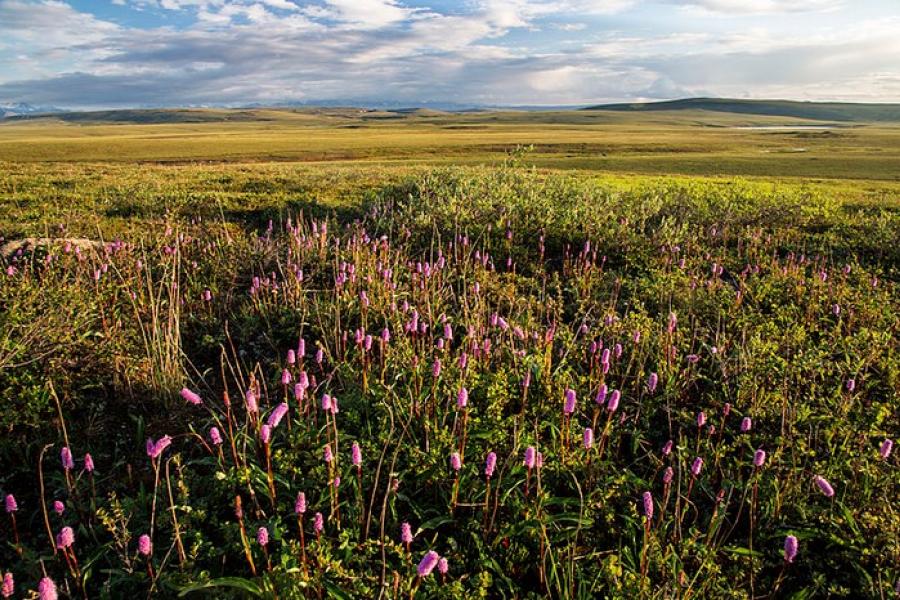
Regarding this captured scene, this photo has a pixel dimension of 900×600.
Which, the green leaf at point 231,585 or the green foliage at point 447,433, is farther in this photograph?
the green foliage at point 447,433

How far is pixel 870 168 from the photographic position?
1145 inches

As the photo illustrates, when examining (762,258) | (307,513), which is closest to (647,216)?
(762,258)

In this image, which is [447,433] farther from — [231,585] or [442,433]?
[231,585]

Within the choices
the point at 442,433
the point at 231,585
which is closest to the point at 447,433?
the point at 442,433

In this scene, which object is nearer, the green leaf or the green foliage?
the green leaf

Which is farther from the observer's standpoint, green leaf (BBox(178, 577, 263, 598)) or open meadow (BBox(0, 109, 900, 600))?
open meadow (BBox(0, 109, 900, 600))

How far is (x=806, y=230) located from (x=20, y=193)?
18.8m

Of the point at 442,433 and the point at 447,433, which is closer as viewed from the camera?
the point at 442,433

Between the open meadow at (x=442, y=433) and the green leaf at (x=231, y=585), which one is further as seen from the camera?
the open meadow at (x=442, y=433)

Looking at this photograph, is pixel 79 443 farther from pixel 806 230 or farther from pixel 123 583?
pixel 806 230

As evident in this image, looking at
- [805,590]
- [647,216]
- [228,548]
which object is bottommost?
[805,590]

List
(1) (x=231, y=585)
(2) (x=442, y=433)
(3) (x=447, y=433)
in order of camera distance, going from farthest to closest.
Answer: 1. (3) (x=447, y=433)
2. (2) (x=442, y=433)
3. (1) (x=231, y=585)

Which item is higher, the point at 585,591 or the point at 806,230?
the point at 806,230

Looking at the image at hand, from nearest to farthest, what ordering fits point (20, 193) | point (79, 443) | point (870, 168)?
point (79, 443) → point (20, 193) → point (870, 168)
